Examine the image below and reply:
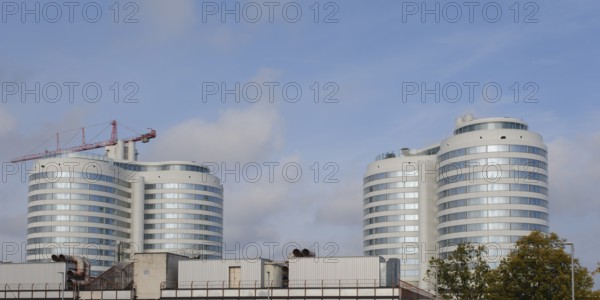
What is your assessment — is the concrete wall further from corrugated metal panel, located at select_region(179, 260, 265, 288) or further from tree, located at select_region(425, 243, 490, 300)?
tree, located at select_region(425, 243, 490, 300)

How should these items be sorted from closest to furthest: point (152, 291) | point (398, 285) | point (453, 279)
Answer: point (398, 285)
point (152, 291)
point (453, 279)

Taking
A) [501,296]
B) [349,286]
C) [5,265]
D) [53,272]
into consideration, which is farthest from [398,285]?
[5,265]

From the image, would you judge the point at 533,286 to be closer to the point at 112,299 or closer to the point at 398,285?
the point at 398,285

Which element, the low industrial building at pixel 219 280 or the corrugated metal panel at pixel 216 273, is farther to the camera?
the corrugated metal panel at pixel 216 273

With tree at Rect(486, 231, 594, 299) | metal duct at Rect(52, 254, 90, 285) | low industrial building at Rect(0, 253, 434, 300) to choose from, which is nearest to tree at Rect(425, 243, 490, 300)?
low industrial building at Rect(0, 253, 434, 300)

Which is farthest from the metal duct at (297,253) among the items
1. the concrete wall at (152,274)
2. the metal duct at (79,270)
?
the metal duct at (79,270)

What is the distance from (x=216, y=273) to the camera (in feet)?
347

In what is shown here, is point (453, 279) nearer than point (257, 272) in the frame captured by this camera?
No

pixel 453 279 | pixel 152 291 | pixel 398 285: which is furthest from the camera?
pixel 453 279

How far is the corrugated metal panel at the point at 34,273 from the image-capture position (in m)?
109

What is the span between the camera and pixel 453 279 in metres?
124

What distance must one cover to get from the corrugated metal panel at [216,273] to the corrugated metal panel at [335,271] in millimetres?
3998

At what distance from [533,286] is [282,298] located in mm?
27576

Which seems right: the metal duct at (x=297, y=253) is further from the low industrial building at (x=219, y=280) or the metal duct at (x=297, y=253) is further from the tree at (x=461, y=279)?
the tree at (x=461, y=279)
